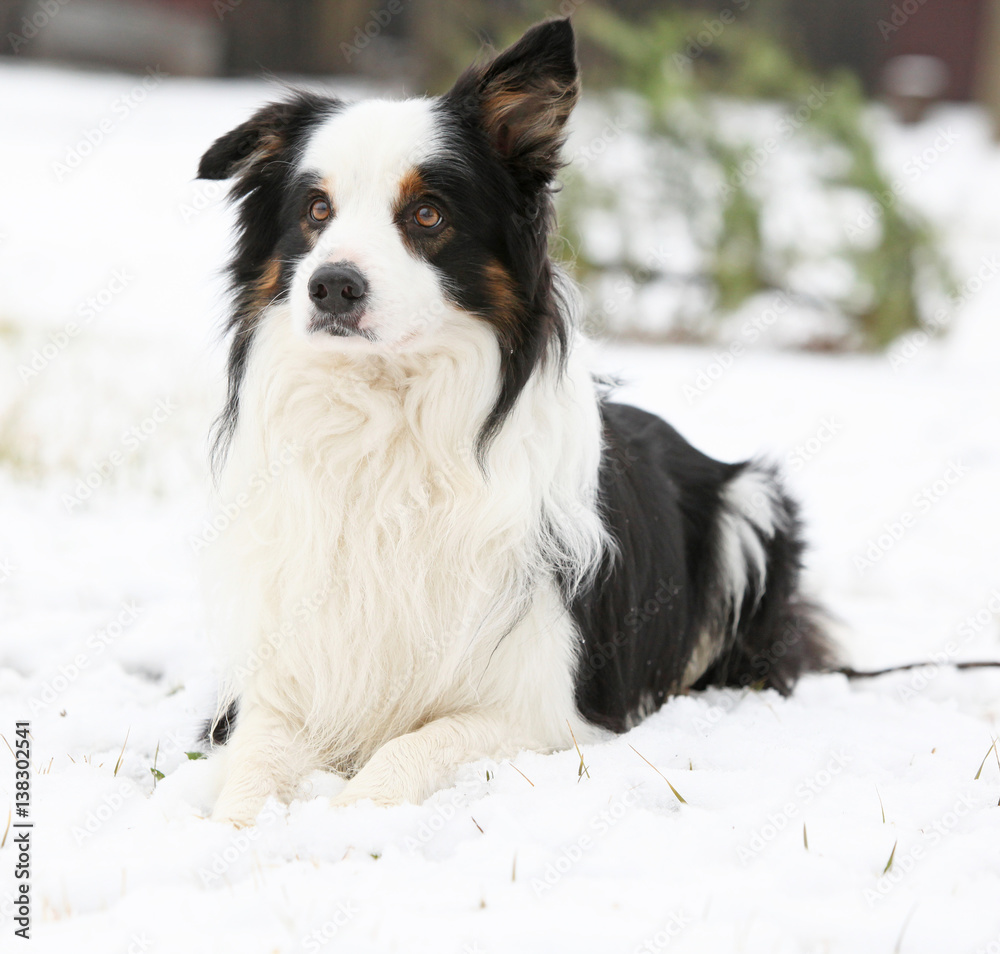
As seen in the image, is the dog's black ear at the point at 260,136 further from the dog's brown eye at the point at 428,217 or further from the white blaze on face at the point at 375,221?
the dog's brown eye at the point at 428,217

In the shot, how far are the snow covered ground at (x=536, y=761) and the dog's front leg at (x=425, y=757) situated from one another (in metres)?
0.08

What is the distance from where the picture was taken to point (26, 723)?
3.10 meters

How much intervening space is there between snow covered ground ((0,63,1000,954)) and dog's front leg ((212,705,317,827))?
4.1 inches

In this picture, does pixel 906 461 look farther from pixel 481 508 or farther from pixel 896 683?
pixel 481 508

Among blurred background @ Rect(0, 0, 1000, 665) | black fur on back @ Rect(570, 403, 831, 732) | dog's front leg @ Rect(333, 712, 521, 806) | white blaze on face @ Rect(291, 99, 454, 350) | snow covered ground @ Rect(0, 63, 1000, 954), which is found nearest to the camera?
snow covered ground @ Rect(0, 63, 1000, 954)

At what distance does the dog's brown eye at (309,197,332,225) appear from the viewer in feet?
9.84

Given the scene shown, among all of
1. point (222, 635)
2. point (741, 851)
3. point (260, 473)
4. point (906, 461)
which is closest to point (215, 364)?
point (260, 473)

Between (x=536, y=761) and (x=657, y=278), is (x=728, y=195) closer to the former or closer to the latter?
(x=657, y=278)

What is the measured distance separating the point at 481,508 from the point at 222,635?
89 centimetres

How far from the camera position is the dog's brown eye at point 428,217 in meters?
2.97

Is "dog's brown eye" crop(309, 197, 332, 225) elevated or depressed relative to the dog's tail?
elevated

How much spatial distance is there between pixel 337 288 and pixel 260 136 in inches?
30.0

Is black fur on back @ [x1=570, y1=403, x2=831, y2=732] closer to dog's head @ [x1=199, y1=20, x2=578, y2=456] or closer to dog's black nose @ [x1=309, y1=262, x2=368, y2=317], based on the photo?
dog's head @ [x1=199, y1=20, x2=578, y2=456]

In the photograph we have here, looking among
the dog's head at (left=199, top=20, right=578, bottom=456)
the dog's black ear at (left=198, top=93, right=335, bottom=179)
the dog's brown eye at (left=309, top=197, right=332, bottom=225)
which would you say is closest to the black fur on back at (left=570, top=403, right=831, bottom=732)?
the dog's head at (left=199, top=20, right=578, bottom=456)
